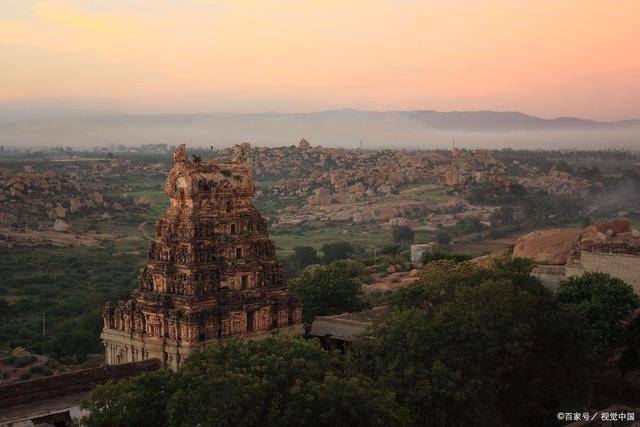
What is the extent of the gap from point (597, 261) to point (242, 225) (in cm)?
1406

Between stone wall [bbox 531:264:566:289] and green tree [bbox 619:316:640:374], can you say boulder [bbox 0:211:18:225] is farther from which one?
green tree [bbox 619:316:640:374]

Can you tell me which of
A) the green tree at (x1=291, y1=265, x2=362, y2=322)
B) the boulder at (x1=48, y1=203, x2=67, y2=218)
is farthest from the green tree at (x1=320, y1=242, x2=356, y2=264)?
the green tree at (x1=291, y1=265, x2=362, y2=322)

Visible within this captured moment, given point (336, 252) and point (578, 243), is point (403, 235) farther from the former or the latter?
point (578, 243)

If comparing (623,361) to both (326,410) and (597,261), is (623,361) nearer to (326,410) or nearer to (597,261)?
(597,261)

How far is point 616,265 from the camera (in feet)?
106

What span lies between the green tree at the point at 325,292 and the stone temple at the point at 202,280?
7.58 meters

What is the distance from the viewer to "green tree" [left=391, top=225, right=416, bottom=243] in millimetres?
82275

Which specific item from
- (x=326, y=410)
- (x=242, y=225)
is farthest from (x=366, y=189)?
(x=326, y=410)

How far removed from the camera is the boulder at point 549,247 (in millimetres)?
38125

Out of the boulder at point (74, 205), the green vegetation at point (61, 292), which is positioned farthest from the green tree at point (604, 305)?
the boulder at point (74, 205)

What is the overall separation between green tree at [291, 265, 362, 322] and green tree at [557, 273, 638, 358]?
894cm

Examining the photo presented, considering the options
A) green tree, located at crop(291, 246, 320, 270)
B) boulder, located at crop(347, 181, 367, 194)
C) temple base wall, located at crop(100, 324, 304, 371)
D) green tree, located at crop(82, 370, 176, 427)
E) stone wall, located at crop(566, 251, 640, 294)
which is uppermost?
stone wall, located at crop(566, 251, 640, 294)

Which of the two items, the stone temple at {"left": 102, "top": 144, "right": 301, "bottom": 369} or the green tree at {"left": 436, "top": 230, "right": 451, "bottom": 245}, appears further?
the green tree at {"left": 436, "top": 230, "right": 451, "bottom": 245}

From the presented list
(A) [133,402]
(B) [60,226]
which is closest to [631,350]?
(A) [133,402]
